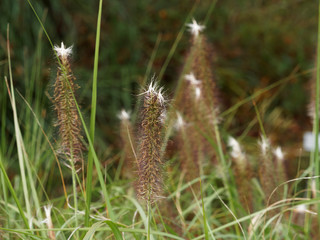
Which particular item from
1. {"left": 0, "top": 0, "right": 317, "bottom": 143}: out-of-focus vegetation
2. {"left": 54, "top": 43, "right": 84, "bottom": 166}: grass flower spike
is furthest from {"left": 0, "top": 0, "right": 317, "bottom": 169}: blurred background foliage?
{"left": 54, "top": 43, "right": 84, "bottom": 166}: grass flower spike

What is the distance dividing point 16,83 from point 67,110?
2.50 m

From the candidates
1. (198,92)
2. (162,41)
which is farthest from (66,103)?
(162,41)

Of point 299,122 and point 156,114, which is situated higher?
point 299,122

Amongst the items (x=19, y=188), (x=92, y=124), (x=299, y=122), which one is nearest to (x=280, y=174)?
(x=92, y=124)

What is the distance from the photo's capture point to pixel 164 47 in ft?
14.1

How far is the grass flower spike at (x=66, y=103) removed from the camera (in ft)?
4.11

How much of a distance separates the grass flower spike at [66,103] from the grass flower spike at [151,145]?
215 millimetres

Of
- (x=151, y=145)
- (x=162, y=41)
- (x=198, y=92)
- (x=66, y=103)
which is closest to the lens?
(x=151, y=145)

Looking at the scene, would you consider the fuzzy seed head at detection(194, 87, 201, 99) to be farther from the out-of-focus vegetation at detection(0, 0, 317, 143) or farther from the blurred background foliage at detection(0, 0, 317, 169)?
the out-of-focus vegetation at detection(0, 0, 317, 143)

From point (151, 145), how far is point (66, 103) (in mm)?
287

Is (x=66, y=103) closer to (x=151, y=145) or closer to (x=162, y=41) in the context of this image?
(x=151, y=145)

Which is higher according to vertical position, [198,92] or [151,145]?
[198,92]

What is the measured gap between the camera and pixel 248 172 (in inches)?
73.4

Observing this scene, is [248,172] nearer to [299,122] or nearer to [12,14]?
[12,14]
